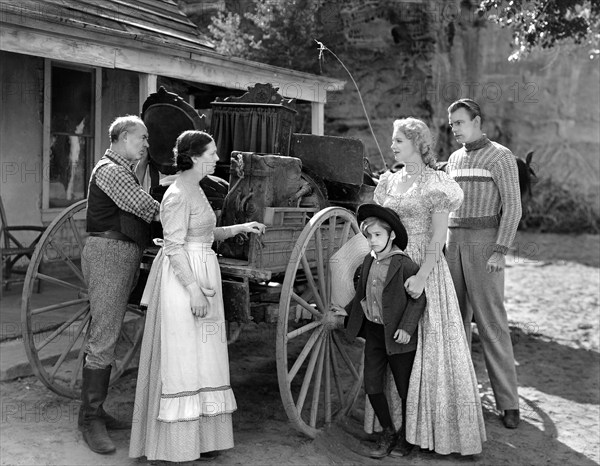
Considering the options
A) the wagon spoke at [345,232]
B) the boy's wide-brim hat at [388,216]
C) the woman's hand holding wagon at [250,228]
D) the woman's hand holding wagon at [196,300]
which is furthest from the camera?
the wagon spoke at [345,232]

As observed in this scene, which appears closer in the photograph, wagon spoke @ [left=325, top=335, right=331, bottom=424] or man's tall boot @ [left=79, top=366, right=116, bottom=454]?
man's tall boot @ [left=79, top=366, right=116, bottom=454]

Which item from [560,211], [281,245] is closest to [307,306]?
[281,245]

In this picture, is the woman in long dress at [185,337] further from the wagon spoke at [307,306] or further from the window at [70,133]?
the window at [70,133]

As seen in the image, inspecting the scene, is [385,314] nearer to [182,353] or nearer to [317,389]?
[317,389]

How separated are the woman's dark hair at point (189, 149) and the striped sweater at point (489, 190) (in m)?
1.92

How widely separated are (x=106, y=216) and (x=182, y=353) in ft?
2.95

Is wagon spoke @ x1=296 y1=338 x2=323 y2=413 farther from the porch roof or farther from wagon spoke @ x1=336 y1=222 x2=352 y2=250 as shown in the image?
the porch roof

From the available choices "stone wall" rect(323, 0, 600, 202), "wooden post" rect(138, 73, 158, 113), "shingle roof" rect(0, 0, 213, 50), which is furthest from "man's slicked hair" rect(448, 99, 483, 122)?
"stone wall" rect(323, 0, 600, 202)

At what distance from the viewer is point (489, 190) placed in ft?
15.4

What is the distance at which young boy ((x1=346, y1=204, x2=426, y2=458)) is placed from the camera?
3959mm

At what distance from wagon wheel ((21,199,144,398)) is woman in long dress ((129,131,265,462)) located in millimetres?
893

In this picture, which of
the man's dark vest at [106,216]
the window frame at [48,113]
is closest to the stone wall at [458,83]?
the window frame at [48,113]

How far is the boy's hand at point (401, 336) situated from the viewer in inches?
155

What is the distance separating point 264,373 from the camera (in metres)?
5.66
